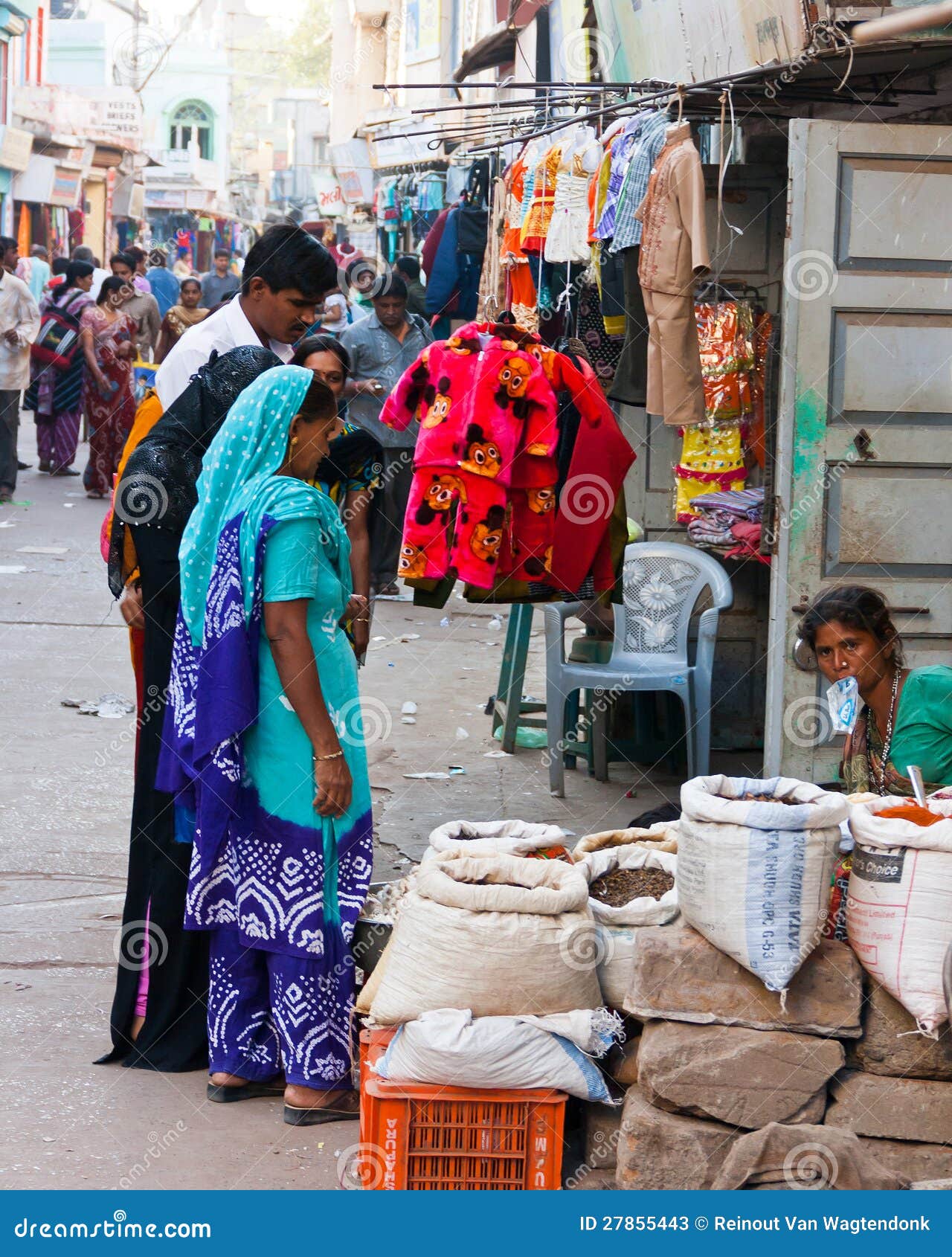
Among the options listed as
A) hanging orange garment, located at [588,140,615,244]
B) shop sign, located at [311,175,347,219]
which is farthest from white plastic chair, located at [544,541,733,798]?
shop sign, located at [311,175,347,219]

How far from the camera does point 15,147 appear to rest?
91.8 ft

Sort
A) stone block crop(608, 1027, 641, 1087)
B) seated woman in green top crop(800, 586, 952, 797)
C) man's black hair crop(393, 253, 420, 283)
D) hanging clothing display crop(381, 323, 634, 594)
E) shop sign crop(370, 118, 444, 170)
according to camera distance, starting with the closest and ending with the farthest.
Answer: stone block crop(608, 1027, 641, 1087) → seated woman in green top crop(800, 586, 952, 797) → hanging clothing display crop(381, 323, 634, 594) → man's black hair crop(393, 253, 420, 283) → shop sign crop(370, 118, 444, 170)

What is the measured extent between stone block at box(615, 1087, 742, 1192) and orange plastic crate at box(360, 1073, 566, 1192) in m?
0.16

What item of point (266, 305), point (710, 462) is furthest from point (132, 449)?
point (710, 462)

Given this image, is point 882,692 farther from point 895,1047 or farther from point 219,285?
point 219,285

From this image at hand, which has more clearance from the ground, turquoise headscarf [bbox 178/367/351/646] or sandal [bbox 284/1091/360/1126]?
turquoise headscarf [bbox 178/367/351/646]

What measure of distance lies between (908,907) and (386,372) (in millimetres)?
6729

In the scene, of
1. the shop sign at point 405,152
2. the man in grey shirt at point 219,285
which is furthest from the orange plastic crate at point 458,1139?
the man in grey shirt at point 219,285

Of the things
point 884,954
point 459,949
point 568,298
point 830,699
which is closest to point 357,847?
point 459,949

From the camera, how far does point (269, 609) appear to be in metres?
3.37

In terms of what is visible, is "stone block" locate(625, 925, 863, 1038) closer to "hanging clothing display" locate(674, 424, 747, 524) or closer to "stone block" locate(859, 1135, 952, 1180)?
"stone block" locate(859, 1135, 952, 1180)

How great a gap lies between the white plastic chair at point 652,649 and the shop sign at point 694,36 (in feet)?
6.49

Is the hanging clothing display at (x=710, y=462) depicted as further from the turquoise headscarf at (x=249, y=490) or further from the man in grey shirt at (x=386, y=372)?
the turquoise headscarf at (x=249, y=490)

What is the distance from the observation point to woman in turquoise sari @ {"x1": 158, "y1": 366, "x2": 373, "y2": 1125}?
11.1ft
